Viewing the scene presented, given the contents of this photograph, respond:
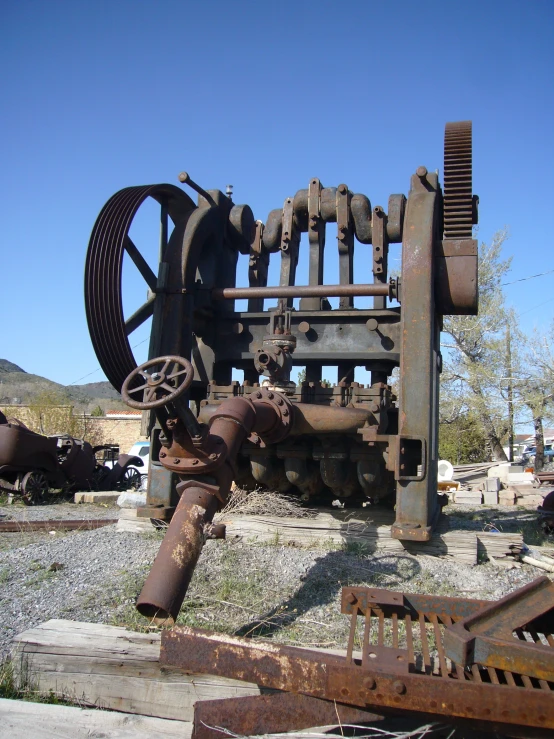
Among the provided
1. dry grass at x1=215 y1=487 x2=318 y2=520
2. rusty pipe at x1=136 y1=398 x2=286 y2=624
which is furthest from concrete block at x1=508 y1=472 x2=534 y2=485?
rusty pipe at x1=136 y1=398 x2=286 y2=624

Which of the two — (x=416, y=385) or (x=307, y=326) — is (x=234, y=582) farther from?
(x=307, y=326)

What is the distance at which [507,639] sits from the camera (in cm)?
225

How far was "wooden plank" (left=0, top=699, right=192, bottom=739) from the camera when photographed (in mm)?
2418

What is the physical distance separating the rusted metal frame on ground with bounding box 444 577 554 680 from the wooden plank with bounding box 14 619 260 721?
963 millimetres

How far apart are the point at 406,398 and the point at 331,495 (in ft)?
6.10

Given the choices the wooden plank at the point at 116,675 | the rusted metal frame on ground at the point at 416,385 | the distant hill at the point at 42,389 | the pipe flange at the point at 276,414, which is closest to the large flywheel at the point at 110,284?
the pipe flange at the point at 276,414

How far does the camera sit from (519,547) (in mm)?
4996

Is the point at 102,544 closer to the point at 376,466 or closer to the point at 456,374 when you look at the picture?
the point at 376,466

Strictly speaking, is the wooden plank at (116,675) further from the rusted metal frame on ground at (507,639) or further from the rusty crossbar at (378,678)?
the rusted metal frame on ground at (507,639)

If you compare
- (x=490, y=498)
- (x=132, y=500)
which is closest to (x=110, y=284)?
(x=132, y=500)

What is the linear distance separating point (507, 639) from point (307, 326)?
3.99 m

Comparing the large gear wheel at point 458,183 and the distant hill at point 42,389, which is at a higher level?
the distant hill at point 42,389

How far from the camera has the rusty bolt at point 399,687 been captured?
2060 mm

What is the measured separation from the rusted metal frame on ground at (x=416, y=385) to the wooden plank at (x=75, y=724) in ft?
8.41
